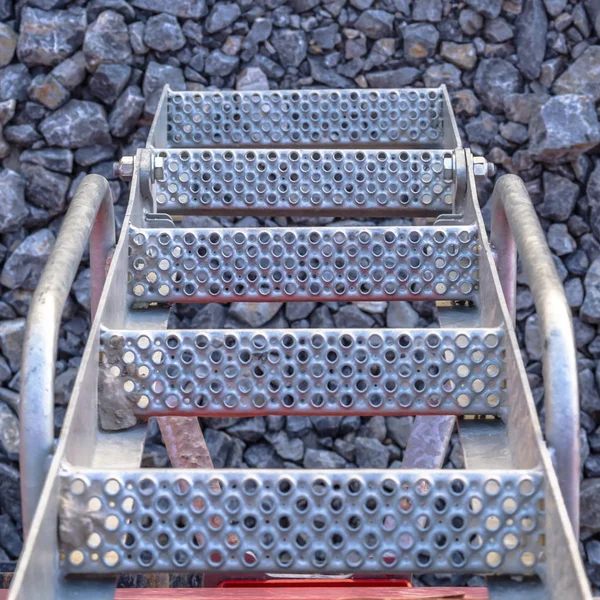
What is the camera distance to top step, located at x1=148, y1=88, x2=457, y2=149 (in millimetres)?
2658

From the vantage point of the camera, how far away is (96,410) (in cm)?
152

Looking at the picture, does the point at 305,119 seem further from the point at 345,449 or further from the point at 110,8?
the point at 345,449

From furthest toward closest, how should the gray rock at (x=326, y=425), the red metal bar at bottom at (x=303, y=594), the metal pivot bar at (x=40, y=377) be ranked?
the gray rock at (x=326, y=425), the red metal bar at bottom at (x=303, y=594), the metal pivot bar at (x=40, y=377)

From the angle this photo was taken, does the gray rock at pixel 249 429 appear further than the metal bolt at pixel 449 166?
Yes

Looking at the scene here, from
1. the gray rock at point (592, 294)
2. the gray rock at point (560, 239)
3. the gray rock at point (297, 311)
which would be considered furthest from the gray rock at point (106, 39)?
the gray rock at point (592, 294)

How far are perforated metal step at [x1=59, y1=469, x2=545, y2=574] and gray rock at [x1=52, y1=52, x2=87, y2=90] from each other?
3299 millimetres

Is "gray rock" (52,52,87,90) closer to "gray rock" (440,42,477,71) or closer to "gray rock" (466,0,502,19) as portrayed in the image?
"gray rock" (440,42,477,71)

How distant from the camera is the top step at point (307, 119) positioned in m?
2.66

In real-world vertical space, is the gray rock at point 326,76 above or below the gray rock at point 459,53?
below

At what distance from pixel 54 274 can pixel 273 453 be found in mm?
3118

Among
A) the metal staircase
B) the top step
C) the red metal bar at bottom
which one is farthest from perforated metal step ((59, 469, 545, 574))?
the top step

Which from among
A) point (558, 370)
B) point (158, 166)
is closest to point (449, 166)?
point (158, 166)

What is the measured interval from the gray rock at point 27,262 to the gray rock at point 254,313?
883 millimetres

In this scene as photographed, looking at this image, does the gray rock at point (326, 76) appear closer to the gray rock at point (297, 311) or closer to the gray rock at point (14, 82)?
the gray rock at point (297, 311)
